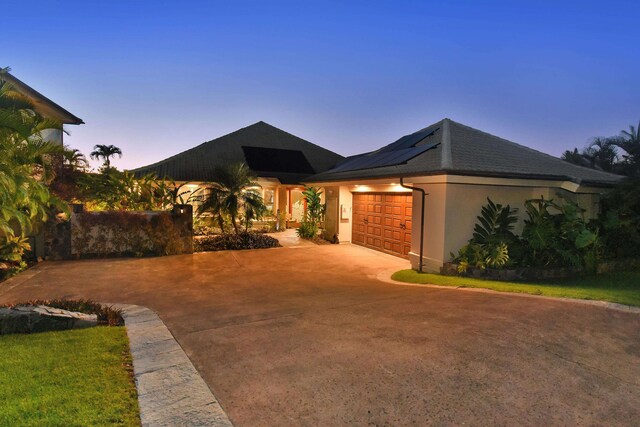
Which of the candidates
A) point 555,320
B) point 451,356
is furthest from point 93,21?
point 555,320

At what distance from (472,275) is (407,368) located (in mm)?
6655

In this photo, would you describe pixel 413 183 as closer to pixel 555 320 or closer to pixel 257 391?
pixel 555 320

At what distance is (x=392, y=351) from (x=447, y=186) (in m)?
6.74

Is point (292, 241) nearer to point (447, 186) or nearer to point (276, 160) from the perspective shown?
point (447, 186)

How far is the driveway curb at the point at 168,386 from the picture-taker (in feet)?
9.61

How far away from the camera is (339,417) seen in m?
2.99

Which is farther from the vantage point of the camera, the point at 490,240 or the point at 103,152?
the point at 103,152

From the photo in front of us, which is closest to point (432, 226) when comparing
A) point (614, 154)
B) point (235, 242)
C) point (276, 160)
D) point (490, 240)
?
point (490, 240)

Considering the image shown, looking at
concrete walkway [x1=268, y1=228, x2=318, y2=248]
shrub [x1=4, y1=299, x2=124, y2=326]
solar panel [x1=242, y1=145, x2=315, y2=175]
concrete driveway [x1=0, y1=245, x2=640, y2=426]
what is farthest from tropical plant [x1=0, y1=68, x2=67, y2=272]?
solar panel [x1=242, y1=145, x2=315, y2=175]

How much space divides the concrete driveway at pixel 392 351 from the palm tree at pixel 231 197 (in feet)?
19.9

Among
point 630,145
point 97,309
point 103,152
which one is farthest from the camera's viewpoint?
point 103,152

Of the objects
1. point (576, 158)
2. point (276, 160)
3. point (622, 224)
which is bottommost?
point (622, 224)

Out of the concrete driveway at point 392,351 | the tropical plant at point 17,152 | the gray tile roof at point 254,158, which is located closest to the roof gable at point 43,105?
the gray tile roof at point 254,158

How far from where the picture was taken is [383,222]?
14.0 metres
